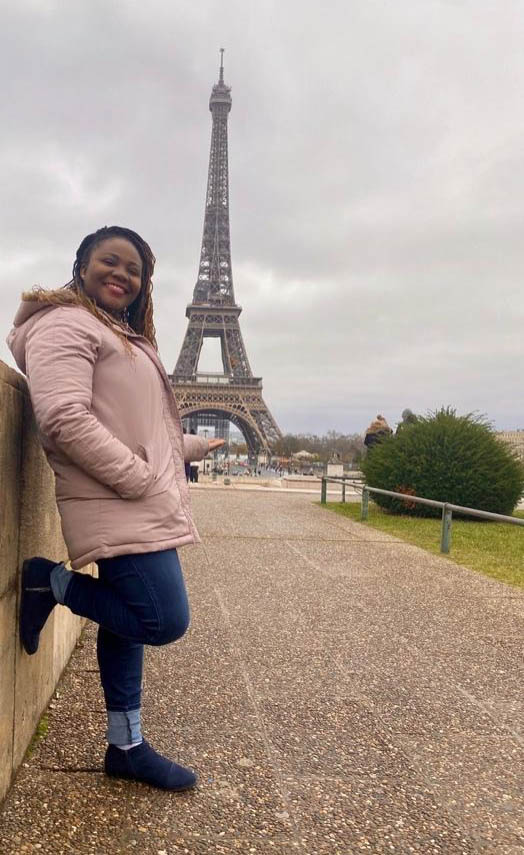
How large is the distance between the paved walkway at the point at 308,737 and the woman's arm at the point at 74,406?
0.90 metres

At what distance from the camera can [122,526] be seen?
6.18 ft

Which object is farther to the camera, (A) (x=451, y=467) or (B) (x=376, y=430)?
(B) (x=376, y=430)

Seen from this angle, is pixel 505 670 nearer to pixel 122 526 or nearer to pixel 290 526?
pixel 122 526

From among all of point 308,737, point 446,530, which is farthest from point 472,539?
point 308,737

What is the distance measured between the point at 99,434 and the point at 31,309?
0.48 m

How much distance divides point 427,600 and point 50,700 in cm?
286

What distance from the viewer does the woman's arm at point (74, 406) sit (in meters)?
1.78

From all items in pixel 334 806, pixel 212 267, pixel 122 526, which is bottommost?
pixel 334 806

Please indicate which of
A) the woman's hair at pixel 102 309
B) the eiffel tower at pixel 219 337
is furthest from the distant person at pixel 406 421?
the eiffel tower at pixel 219 337

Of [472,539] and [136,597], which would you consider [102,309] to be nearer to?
[136,597]

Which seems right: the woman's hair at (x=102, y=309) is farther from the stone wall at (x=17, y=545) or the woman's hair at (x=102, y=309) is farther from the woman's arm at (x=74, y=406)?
the stone wall at (x=17, y=545)

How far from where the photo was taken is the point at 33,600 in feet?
6.74

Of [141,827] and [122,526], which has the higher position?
[122,526]

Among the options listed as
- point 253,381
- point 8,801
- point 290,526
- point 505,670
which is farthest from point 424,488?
point 253,381
